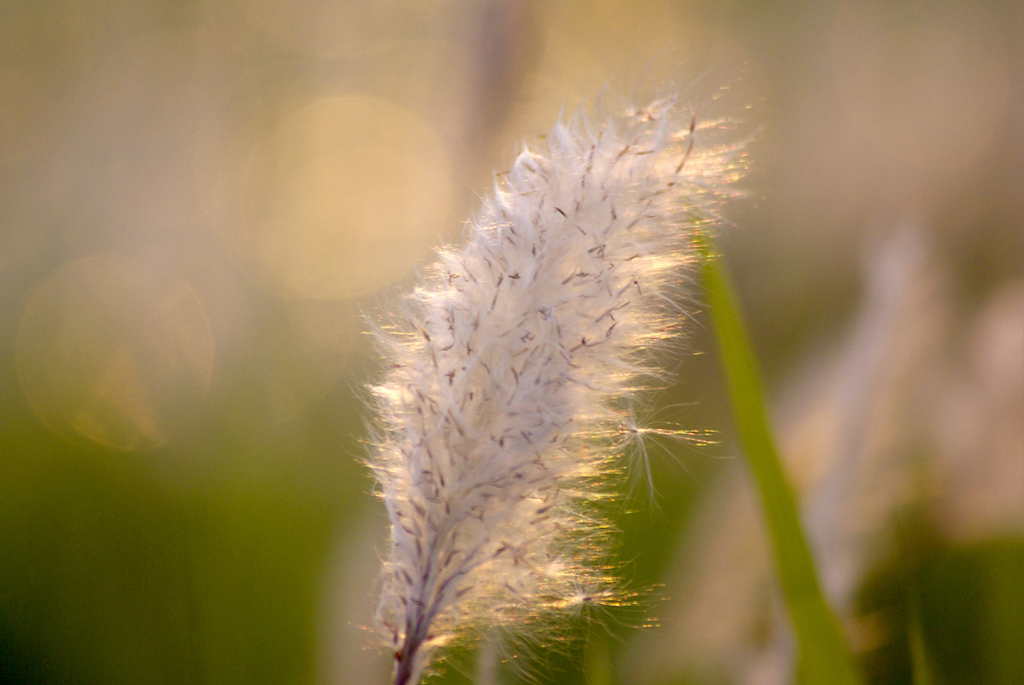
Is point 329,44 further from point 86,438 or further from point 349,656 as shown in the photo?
point 349,656

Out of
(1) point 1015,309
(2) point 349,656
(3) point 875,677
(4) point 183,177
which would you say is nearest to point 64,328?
(4) point 183,177

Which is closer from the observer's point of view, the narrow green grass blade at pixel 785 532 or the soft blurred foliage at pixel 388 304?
the narrow green grass blade at pixel 785 532

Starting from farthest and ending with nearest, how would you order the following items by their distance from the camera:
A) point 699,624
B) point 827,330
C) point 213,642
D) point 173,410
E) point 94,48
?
A: point 94,48, point 173,410, point 827,330, point 213,642, point 699,624

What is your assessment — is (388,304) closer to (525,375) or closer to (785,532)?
(525,375)

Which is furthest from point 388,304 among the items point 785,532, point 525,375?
point 785,532
